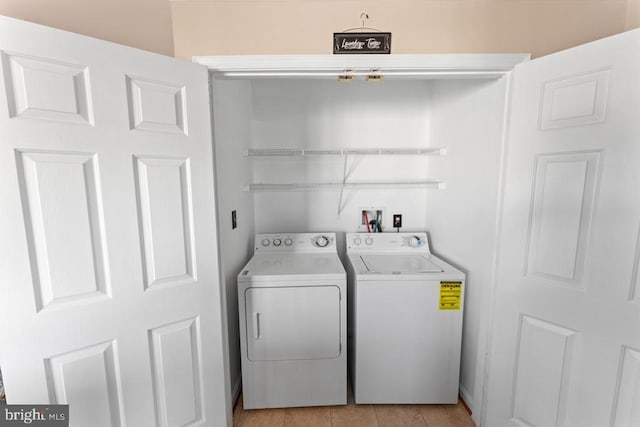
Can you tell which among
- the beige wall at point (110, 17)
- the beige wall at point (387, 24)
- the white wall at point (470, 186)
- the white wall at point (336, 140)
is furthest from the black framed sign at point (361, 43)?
the white wall at point (336, 140)

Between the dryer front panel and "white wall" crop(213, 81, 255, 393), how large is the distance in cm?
20

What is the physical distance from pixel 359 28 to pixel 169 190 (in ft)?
3.90

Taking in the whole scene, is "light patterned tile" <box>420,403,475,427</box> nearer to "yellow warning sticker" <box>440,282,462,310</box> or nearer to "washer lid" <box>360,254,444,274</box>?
"yellow warning sticker" <box>440,282,462,310</box>

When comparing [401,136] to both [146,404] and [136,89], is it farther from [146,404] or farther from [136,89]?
[146,404]

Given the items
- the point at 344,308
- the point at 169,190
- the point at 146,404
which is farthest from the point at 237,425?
the point at 169,190

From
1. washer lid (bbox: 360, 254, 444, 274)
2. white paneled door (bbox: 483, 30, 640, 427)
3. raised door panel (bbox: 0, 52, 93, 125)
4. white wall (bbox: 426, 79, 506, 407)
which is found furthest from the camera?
washer lid (bbox: 360, 254, 444, 274)

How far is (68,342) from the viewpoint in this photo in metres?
0.97

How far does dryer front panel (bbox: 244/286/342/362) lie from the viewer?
1619 millimetres

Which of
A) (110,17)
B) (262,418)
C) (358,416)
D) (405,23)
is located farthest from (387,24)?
(262,418)

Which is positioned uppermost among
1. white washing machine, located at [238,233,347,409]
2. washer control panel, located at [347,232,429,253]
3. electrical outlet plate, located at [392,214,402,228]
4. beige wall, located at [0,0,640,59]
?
beige wall, located at [0,0,640,59]

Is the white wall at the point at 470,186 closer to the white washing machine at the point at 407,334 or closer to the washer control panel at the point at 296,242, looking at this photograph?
the white washing machine at the point at 407,334

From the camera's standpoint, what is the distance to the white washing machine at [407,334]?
1.63 meters

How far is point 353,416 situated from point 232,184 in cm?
171

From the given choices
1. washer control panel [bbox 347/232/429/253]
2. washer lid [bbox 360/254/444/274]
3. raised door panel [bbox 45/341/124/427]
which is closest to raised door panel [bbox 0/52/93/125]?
raised door panel [bbox 45/341/124/427]
